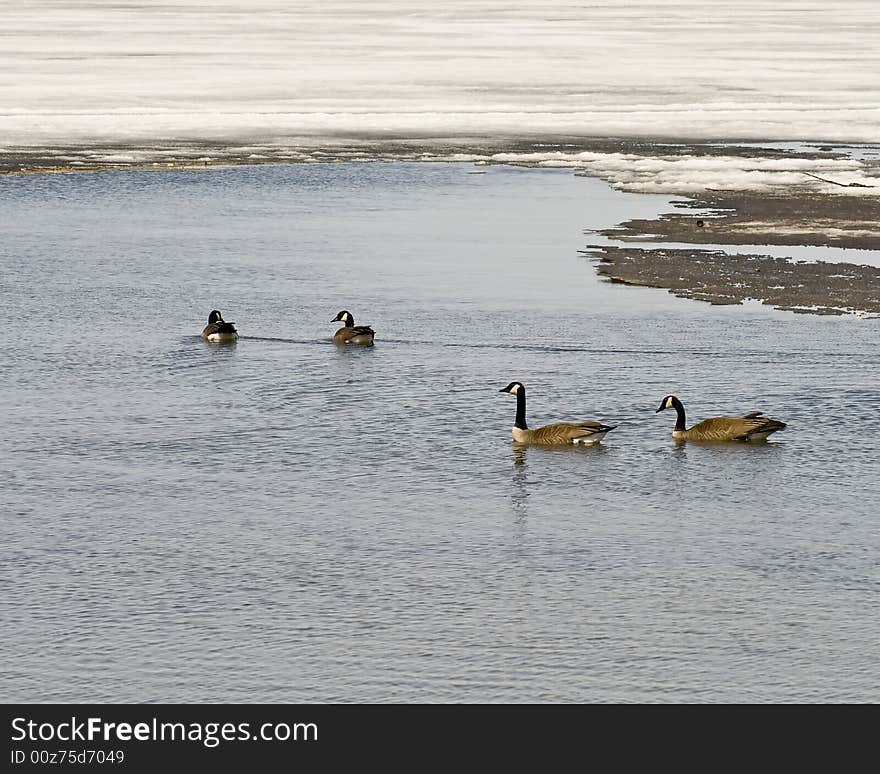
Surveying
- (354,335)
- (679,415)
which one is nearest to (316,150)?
(354,335)

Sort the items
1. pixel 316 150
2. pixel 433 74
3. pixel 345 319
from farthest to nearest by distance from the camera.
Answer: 1. pixel 433 74
2. pixel 316 150
3. pixel 345 319

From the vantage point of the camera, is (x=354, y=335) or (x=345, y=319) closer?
(x=354, y=335)

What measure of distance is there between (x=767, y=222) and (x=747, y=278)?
651 cm

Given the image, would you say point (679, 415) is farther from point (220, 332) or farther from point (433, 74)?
point (433, 74)

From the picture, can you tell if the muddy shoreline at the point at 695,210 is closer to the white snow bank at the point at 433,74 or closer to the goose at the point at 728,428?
the white snow bank at the point at 433,74

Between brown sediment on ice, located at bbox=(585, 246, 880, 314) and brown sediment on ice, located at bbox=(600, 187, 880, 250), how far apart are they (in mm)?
1882

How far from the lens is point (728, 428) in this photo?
17.7 metres

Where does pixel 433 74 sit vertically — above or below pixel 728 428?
above

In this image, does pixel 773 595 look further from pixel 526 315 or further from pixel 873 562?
pixel 526 315

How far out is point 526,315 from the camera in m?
24.7

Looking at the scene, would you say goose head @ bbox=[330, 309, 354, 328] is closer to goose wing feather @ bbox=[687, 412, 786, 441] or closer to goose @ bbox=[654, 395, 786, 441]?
goose @ bbox=[654, 395, 786, 441]

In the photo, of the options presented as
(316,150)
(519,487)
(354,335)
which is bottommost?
(519,487)
